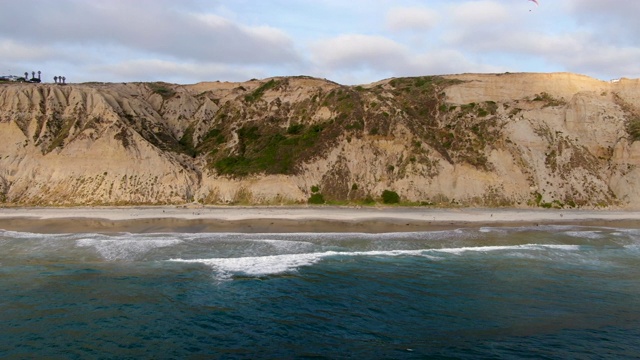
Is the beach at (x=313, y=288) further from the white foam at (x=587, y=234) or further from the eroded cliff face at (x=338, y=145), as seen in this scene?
the eroded cliff face at (x=338, y=145)

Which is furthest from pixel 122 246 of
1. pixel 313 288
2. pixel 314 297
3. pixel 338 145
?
pixel 338 145

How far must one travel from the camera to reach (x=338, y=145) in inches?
1677

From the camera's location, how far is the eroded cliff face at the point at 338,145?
38.5 m

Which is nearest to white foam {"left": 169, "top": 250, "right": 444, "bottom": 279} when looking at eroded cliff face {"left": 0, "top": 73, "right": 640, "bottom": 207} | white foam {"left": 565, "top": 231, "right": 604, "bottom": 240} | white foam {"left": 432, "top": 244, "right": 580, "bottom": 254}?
white foam {"left": 432, "top": 244, "right": 580, "bottom": 254}

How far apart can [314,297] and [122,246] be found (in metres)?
12.7

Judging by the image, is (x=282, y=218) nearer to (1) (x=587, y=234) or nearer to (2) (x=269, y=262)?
(2) (x=269, y=262)

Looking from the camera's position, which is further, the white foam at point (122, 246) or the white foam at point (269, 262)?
the white foam at point (122, 246)

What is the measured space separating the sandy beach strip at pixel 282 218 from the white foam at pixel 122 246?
319 centimetres

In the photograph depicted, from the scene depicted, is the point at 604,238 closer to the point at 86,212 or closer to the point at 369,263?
the point at 369,263

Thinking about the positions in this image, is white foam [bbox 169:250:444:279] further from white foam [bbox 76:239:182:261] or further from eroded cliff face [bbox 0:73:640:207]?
eroded cliff face [bbox 0:73:640:207]

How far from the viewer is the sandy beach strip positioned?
98.7 ft

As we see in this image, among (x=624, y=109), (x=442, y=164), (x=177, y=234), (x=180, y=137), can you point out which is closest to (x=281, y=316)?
(x=177, y=234)

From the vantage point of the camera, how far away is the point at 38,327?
1415cm

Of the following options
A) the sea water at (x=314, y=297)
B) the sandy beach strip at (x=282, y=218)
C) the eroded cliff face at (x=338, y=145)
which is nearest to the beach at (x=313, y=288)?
the sea water at (x=314, y=297)
